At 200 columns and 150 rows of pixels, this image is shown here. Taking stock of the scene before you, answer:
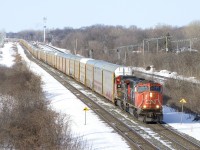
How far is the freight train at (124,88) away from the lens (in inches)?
885

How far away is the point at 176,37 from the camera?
Result: 121m

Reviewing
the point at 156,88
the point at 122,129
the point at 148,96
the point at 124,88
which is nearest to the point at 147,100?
the point at 148,96

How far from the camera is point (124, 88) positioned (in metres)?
25.8

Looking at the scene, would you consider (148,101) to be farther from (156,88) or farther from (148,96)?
(156,88)

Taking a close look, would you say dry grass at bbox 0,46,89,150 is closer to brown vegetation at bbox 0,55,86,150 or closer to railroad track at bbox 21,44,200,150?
brown vegetation at bbox 0,55,86,150

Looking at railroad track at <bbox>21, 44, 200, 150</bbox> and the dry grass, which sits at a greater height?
the dry grass

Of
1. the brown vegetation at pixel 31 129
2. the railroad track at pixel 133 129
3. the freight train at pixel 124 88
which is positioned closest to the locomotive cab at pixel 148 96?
the freight train at pixel 124 88

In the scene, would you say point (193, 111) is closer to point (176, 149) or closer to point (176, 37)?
point (176, 149)

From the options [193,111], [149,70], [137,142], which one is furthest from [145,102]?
[149,70]

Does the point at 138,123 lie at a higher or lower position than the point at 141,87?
lower

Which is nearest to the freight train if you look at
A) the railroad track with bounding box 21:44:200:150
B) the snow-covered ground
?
the railroad track with bounding box 21:44:200:150

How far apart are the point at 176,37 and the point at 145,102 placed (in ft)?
334

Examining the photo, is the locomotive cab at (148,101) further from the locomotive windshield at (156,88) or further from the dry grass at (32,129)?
the dry grass at (32,129)

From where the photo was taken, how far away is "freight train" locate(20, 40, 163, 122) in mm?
22469
